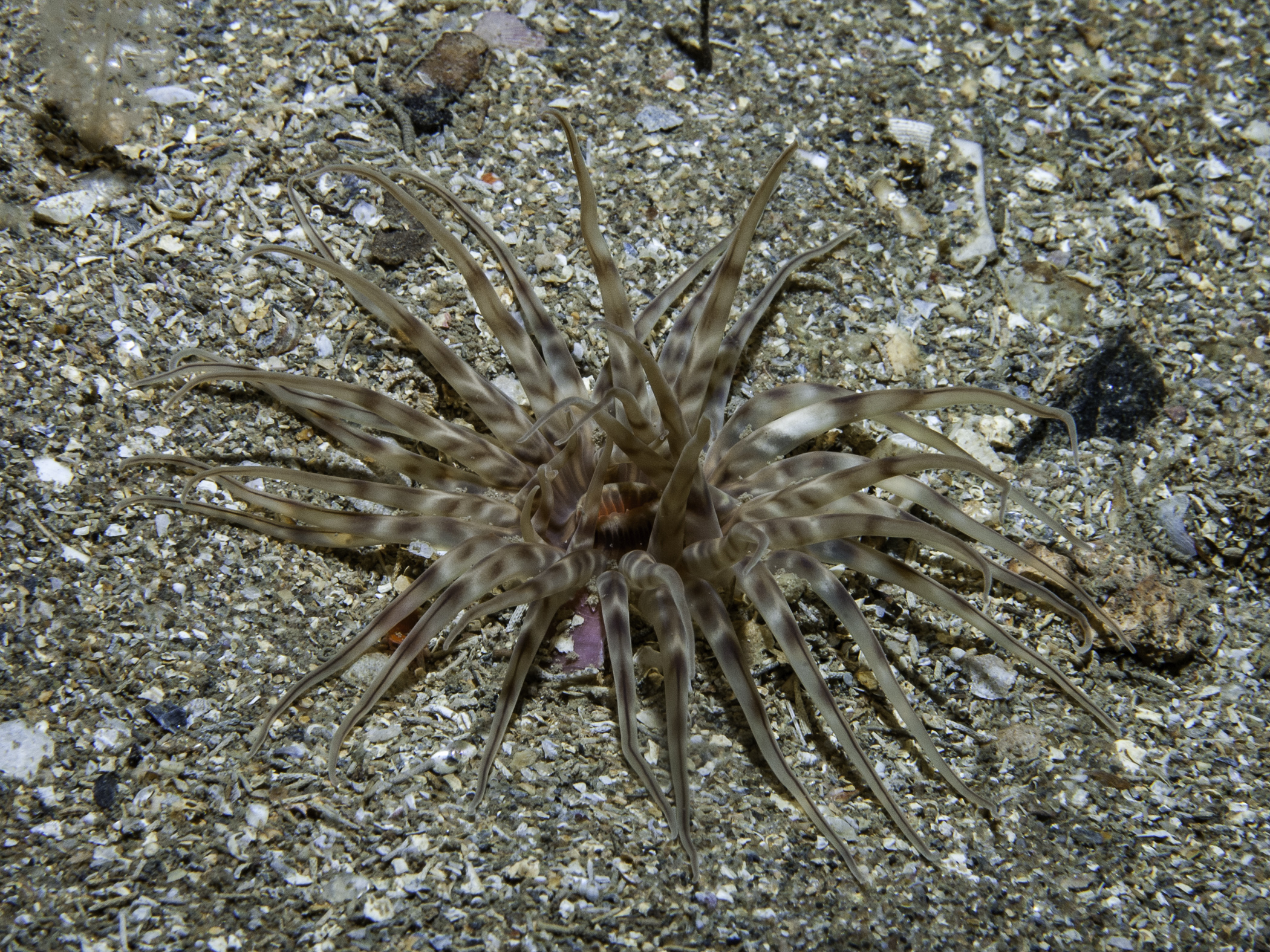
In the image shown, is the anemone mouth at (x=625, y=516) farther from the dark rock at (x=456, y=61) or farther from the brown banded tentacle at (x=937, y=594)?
the dark rock at (x=456, y=61)

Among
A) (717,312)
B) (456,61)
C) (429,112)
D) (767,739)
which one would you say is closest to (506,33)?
(456,61)

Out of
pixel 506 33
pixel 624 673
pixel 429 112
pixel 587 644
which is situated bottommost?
pixel 587 644

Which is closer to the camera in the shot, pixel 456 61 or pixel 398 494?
pixel 398 494

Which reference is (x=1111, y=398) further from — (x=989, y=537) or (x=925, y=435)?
(x=989, y=537)

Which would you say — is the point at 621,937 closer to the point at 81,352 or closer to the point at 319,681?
the point at 319,681

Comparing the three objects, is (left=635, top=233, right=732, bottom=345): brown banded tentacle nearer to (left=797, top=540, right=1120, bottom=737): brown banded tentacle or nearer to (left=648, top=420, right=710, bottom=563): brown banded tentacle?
(left=648, top=420, right=710, bottom=563): brown banded tentacle

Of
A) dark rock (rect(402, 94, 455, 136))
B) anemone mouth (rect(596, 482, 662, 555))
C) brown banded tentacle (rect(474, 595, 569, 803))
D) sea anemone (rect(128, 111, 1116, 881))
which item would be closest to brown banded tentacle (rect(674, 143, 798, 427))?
sea anemone (rect(128, 111, 1116, 881))
